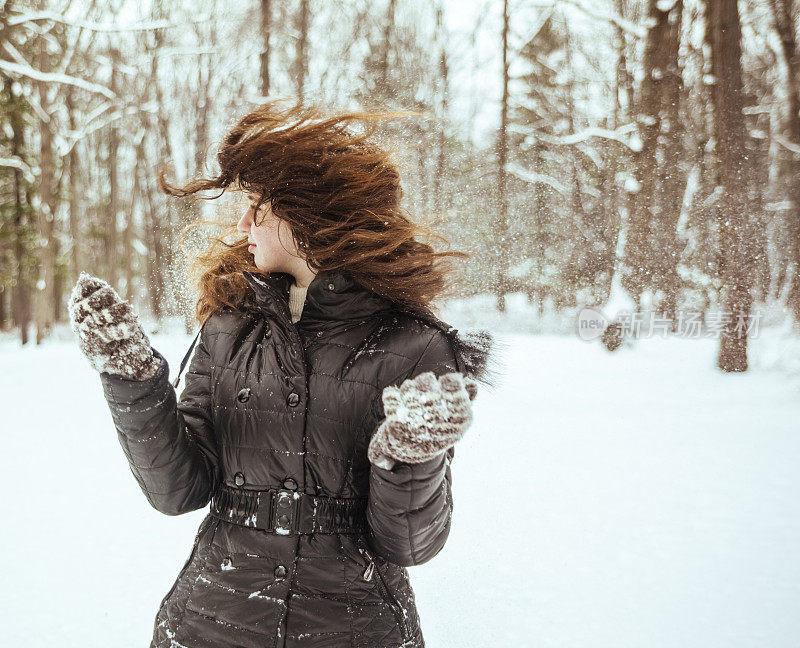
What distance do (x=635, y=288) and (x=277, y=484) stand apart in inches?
273

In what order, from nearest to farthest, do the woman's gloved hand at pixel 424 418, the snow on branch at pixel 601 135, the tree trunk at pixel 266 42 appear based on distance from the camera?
the woman's gloved hand at pixel 424 418
the snow on branch at pixel 601 135
the tree trunk at pixel 266 42

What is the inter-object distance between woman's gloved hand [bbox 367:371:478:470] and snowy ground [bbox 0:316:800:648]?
2283mm

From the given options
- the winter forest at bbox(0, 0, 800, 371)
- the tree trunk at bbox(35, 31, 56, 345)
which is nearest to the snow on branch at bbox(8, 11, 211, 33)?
the winter forest at bbox(0, 0, 800, 371)

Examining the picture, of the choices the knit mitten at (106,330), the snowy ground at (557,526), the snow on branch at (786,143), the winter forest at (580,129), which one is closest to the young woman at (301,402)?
the knit mitten at (106,330)

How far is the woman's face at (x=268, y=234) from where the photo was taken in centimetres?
131

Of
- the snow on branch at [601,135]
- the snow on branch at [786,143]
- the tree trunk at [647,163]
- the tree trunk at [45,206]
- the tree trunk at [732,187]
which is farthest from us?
the tree trunk at [45,206]

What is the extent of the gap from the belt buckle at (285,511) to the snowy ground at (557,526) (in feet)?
6.66

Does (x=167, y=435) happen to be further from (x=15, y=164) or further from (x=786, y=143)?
(x=15, y=164)

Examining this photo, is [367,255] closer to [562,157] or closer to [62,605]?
[62,605]

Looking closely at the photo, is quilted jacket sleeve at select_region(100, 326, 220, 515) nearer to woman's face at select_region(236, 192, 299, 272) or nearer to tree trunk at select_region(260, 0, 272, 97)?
woman's face at select_region(236, 192, 299, 272)

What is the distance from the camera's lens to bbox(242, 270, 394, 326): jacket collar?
4.05ft

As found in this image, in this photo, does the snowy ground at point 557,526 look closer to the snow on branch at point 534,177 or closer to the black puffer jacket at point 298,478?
the black puffer jacket at point 298,478

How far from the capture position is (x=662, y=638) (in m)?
2.90

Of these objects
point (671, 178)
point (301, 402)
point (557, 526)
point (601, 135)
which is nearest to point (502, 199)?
point (601, 135)
